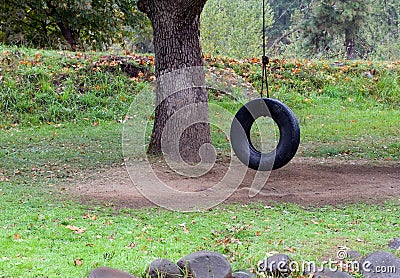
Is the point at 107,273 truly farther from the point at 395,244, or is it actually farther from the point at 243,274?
the point at 395,244

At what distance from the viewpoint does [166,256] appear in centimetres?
435

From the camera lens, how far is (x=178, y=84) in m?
8.50

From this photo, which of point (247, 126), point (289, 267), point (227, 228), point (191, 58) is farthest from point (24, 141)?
point (289, 267)

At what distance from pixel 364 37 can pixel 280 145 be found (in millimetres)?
25749

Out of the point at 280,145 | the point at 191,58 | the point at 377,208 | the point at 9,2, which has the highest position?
the point at 9,2

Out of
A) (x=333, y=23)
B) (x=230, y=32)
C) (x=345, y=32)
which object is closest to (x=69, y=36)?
(x=333, y=23)

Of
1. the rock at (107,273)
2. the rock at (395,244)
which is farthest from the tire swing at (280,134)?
the rock at (107,273)

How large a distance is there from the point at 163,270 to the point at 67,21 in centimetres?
1430

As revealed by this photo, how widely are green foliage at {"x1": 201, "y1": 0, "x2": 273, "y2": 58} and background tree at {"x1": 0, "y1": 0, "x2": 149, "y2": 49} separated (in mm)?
11245

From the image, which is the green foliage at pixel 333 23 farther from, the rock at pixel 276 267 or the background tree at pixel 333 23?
the rock at pixel 276 267

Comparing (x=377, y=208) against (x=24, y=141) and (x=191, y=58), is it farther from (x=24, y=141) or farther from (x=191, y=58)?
(x=24, y=141)

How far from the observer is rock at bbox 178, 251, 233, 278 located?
12.7ft

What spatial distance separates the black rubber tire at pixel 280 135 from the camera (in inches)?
253

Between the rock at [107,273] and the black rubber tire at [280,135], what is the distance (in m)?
3.04
